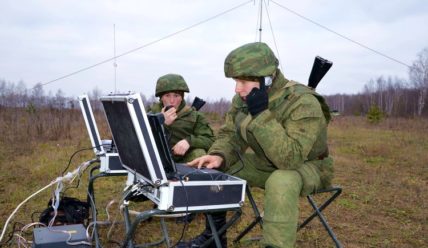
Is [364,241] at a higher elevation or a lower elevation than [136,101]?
lower

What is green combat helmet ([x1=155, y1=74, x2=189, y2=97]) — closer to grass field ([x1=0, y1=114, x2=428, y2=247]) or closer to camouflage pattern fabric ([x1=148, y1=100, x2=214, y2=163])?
camouflage pattern fabric ([x1=148, y1=100, x2=214, y2=163])

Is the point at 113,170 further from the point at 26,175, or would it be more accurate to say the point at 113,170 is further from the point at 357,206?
the point at 26,175

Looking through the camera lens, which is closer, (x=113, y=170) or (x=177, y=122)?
(x=113, y=170)

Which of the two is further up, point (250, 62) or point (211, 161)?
point (250, 62)

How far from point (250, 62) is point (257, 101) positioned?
261mm

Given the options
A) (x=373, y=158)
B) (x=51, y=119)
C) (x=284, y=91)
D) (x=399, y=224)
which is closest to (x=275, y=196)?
(x=284, y=91)

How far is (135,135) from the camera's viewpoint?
185cm

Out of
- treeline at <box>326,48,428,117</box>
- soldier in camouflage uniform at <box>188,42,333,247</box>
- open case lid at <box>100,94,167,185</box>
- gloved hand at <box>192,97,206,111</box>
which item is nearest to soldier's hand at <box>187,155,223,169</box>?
soldier in camouflage uniform at <box>188,42,333,247</box>

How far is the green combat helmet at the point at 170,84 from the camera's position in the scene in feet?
13.6

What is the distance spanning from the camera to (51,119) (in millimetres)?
13984

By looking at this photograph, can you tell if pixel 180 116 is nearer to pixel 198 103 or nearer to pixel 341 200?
pixel 198 103

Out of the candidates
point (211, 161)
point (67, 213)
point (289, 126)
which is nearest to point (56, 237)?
point (67, 213)

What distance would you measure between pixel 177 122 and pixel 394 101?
67.2m

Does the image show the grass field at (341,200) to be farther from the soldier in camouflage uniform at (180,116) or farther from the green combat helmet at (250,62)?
the green combat helmet at (250,62)
